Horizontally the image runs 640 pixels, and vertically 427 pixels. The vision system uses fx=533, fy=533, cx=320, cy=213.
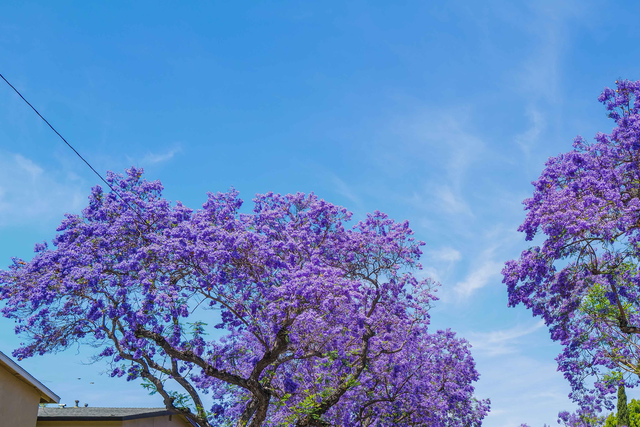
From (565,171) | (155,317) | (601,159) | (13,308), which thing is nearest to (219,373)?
(155,317)

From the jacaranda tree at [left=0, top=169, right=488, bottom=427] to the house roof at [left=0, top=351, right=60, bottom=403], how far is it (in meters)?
2.33

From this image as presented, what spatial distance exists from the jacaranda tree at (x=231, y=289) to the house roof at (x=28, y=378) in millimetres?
2326

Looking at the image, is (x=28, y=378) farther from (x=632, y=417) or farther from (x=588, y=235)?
(x=632, y=417)

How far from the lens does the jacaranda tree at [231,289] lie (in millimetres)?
14875

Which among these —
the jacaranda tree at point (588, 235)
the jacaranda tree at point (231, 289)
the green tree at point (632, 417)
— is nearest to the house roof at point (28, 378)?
the jacaranda tree at point (231, 289)

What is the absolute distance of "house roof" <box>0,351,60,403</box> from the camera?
11.8m

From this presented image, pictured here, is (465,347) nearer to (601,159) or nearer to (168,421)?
(601,159)

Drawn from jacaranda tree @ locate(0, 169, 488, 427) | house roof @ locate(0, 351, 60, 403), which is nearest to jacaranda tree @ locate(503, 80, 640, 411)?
jacaranda tree @ locate(0, 169, 488, 427)

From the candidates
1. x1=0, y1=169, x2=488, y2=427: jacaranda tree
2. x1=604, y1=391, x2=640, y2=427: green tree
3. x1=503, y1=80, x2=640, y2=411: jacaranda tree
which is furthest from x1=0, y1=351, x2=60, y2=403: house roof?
x1=604, y1=391, x2=640, y2=427: green tree

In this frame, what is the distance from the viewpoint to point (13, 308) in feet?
51.1

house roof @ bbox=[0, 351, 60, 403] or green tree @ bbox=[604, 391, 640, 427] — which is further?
green tree @ bbox=[604, 391, 640, 427]

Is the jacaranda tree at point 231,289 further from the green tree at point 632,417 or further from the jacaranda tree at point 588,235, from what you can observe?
the green tree at point 632,417

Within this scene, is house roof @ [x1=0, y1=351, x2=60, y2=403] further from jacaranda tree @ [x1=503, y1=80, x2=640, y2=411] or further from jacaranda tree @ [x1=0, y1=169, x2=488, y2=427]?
jacaranda tree @ [x1=503, y1=80, x2=640, y2=411]

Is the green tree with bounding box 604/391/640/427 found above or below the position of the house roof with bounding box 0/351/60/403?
above
